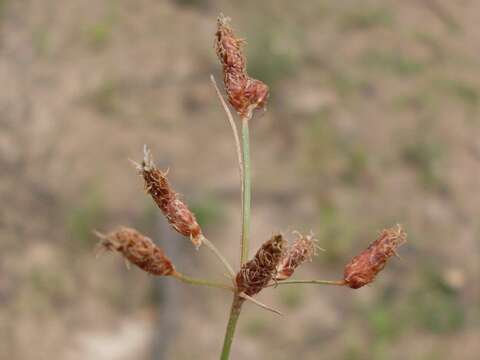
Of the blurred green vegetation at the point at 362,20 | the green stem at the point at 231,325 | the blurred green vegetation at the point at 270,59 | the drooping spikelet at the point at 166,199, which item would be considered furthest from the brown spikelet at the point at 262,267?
the blurred green vegetation at the point at 362,20

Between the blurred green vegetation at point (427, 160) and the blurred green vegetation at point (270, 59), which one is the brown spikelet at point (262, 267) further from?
the blurred green vegetation at point (270, 59)

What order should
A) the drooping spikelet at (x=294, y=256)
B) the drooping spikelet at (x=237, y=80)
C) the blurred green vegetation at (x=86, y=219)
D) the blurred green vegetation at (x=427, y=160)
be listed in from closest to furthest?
1. the drooping spikelet at (x=294, y=256)
2. the drooping spikelet at (x=237, y=80)
3. the blurred green vegetation at (x=86, y=219)
4. the blurred green vegetation at (x=427, y=160)

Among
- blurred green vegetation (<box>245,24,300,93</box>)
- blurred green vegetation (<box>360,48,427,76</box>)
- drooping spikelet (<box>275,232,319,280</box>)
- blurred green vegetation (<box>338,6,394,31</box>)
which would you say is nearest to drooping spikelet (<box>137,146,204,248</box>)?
drooping spikelet (<box>275,232,319,280</box>)

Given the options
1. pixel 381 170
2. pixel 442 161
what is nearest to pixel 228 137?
pixel 381 170

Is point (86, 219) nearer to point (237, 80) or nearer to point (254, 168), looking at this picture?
point (254, 168)

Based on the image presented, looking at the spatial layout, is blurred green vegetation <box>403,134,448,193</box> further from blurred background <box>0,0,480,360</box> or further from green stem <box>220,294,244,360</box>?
green stem <box>220,294,244,360</box>

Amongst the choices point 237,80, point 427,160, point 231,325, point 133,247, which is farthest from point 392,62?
point 231,325
